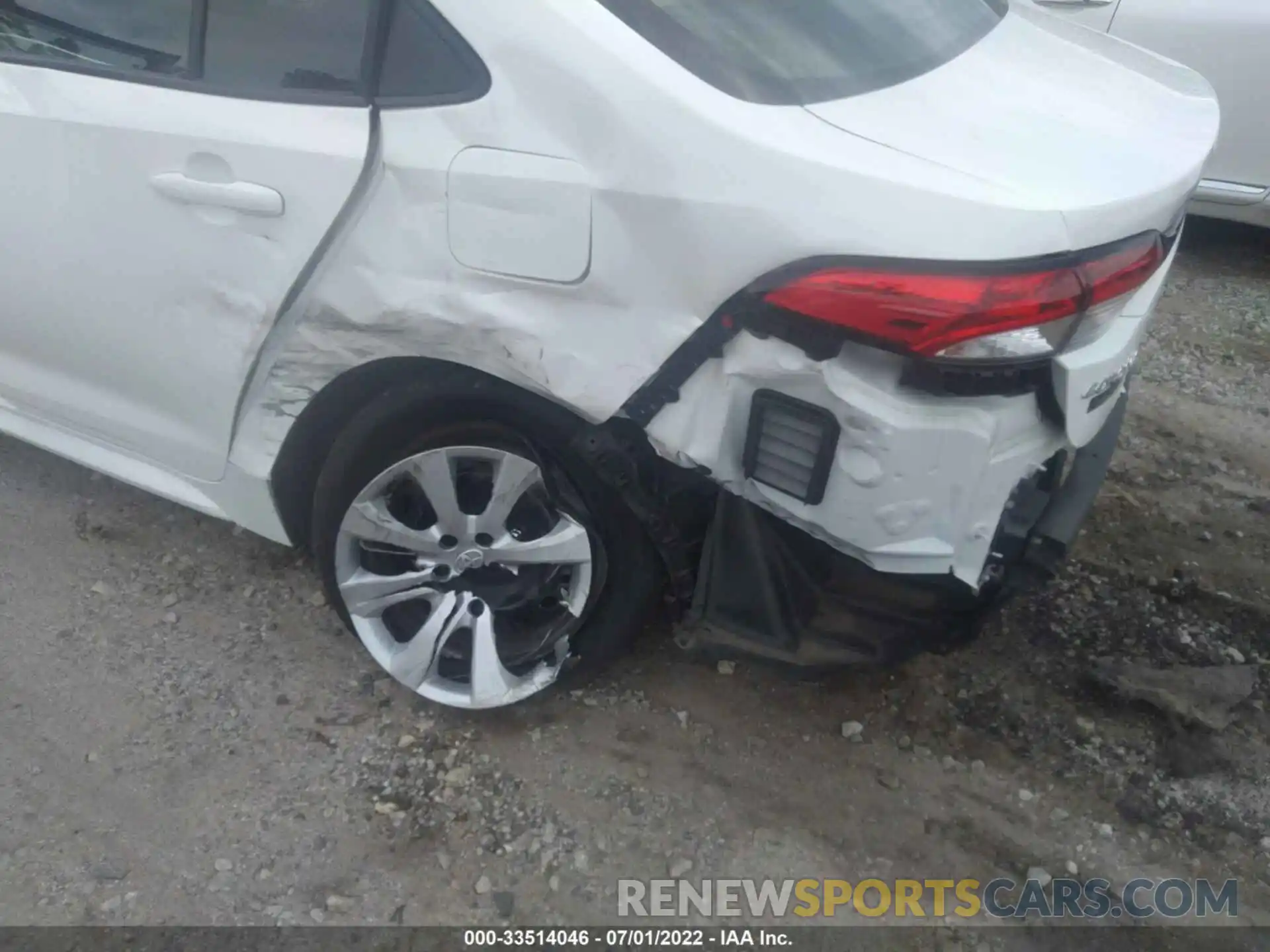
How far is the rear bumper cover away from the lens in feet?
5.92

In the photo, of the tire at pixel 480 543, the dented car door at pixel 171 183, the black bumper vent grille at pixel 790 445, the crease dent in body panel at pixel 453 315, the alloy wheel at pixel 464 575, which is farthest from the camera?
the alloy wheel at pixel 464 575

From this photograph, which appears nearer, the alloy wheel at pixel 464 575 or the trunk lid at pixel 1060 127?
the trunk lid at pixel 1060 127

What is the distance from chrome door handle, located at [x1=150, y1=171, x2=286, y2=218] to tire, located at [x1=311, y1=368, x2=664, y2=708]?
0.42 meters

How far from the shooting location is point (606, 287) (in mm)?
1726

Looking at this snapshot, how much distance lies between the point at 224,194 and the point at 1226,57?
4494 mm

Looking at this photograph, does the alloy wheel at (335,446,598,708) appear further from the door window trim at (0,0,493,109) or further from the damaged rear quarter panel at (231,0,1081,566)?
the door window trim at (0,0,493,109)

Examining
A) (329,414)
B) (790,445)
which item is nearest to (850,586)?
(790,445)

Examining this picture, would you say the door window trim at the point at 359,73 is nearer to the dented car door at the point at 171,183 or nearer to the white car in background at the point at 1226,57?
the dented car door at the point at 171,183

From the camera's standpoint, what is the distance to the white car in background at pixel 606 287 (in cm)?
158

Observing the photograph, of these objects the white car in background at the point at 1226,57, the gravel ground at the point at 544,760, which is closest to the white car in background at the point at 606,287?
the gravel ground at the point at 544,760

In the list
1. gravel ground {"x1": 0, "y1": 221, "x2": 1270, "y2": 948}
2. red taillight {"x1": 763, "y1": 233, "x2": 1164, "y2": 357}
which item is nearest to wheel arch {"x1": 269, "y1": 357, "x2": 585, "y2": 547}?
gravel ground {"x1": 0, "y1": 221, "x2": 1270, "y2": 948}

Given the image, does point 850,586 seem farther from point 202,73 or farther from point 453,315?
point 202,73

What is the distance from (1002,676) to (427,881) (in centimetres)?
144

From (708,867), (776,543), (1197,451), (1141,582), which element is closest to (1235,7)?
(1197,451)
